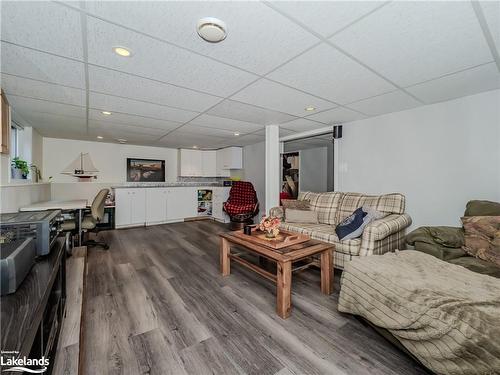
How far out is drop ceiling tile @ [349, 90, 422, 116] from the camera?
2.33 metres

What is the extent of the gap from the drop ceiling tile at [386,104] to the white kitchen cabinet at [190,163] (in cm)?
454

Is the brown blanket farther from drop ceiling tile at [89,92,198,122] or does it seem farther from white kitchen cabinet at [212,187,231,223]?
white kitchen cabinet at [212,187,231,223]

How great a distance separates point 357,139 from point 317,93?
1493mm

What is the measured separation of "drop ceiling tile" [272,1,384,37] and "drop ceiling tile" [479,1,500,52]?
1.87 feet

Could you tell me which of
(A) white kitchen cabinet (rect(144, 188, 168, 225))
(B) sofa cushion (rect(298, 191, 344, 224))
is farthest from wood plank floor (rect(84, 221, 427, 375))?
(A) white kitchen cabinet (rect(144, 188, 168, 225))

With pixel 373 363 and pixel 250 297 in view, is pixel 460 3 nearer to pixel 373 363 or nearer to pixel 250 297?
pixel 373 363

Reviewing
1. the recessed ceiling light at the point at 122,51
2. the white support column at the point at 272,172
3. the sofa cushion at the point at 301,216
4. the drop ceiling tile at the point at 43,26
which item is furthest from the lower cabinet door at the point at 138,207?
the recessed ceiling light at the point at 122,51

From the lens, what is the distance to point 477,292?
1.29 meters

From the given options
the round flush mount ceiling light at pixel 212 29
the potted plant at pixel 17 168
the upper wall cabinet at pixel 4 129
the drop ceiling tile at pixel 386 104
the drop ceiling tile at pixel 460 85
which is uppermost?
the drop ceiling tile at pixel 386 104

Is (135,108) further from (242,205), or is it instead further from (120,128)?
(242,205)

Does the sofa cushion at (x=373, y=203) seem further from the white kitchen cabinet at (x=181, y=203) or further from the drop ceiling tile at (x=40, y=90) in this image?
the white kitchen cabinet at (x=181, y=203)

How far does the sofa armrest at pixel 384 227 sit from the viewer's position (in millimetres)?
2234

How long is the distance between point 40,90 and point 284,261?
2917 millimetres

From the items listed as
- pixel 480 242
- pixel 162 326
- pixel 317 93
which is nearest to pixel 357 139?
pixel 317 93
